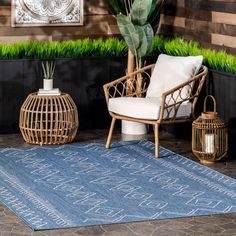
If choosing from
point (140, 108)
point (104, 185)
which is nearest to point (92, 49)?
point (140, 108)

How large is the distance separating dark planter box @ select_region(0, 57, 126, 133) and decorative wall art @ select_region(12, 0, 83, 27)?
41 cm

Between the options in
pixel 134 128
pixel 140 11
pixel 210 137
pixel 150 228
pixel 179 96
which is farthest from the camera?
pixel 134 128

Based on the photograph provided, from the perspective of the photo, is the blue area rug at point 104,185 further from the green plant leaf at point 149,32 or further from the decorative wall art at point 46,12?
the decorative wall art at point 46,12

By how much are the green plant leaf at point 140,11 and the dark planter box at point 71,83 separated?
81cm

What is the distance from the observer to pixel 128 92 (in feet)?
30.2

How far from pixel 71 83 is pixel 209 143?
6.44 feet

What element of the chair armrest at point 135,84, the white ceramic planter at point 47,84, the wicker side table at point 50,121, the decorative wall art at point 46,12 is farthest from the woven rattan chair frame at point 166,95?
the decorative wall art at point 46,12

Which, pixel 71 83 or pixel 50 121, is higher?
pixel 71 83

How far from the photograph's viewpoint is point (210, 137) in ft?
26.1

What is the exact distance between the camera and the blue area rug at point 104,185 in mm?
6449

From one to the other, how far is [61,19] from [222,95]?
1.99m

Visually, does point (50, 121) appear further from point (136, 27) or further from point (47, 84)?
point (136, 27)

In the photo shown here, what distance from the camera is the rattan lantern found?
314 inches

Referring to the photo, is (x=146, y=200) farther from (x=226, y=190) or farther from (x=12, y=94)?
(x=12, y=94)
